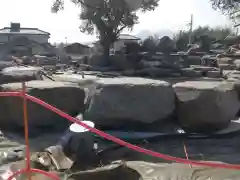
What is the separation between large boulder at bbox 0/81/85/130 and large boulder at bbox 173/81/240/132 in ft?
5.89

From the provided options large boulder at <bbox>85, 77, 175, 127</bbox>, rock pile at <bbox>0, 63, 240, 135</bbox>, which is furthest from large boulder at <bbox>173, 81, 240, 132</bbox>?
large boulder at <bbox>85, 77, 175, 127</bbox>

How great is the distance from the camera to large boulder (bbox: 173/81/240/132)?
214 inches

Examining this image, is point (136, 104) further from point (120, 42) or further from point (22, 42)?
point (120, 42)

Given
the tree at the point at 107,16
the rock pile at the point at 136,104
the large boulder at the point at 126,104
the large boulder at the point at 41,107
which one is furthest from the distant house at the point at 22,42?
the large boulder at the point at 126,104

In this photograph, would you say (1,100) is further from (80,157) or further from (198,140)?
(198,140)

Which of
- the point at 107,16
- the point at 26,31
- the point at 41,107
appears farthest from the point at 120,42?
the point at 41,107

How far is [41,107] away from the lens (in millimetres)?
5543

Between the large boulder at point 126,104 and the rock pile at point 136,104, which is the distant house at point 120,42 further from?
the large boulder at point 126,104

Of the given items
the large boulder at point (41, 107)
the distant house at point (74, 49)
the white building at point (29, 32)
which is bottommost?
the large boulder at point (41, 107)

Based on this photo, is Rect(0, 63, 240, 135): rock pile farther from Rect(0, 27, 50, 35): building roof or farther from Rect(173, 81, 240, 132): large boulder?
Rect(0, 27, 50, 35): building roof

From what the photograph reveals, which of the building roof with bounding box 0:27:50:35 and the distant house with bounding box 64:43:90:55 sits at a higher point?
the building roof with bounding box 0:27:50:35

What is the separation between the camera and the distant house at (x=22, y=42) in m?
30.6

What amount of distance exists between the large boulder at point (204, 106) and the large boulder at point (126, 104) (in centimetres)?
36

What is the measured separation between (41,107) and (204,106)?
2584mm
